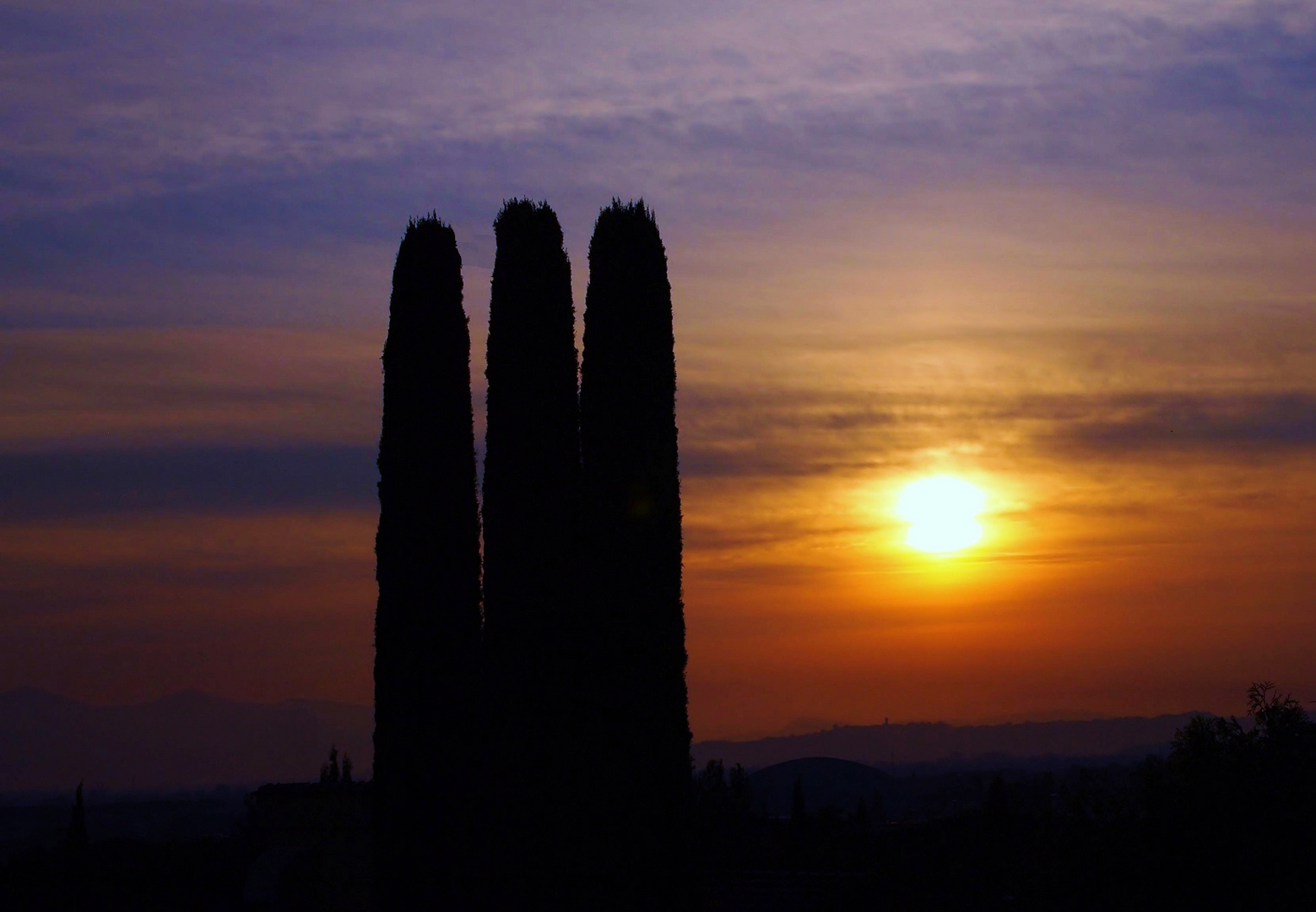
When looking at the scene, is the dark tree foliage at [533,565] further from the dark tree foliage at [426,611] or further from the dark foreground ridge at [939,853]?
the dark foreground ridge at [939,853]

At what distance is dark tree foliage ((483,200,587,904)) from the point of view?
2927cm

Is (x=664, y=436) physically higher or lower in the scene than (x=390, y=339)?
lower

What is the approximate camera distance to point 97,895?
164 feet

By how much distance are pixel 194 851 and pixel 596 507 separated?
37.1 meters

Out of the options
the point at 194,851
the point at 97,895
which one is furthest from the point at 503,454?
the point at 194,851

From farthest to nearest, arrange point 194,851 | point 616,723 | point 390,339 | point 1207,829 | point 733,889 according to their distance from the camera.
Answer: point 194,851
point 733,889
point 390,339
point 616,723
point 1207,829

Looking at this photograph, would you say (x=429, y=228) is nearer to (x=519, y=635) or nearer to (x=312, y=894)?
(x=519, y=635)

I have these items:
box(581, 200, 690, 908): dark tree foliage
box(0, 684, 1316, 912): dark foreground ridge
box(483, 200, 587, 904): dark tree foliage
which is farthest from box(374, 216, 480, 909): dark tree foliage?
A: box(581, 200, 690, 908): dark tree foliage

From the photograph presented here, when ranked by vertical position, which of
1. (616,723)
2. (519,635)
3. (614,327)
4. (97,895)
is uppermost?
(614,327)

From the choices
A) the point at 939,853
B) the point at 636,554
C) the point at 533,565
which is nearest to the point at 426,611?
the point at 533,565

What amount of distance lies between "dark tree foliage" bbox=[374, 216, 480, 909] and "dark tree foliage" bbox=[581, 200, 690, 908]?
10.1ft

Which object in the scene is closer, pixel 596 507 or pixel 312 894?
pixel 596 507

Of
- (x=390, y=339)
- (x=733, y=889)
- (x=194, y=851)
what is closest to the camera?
(x=390, y=339)

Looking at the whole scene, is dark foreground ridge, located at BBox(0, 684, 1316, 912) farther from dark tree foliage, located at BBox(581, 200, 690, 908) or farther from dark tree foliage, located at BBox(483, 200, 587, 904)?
dark tree foliage, located at BBox(483, 200, 587, 904)
